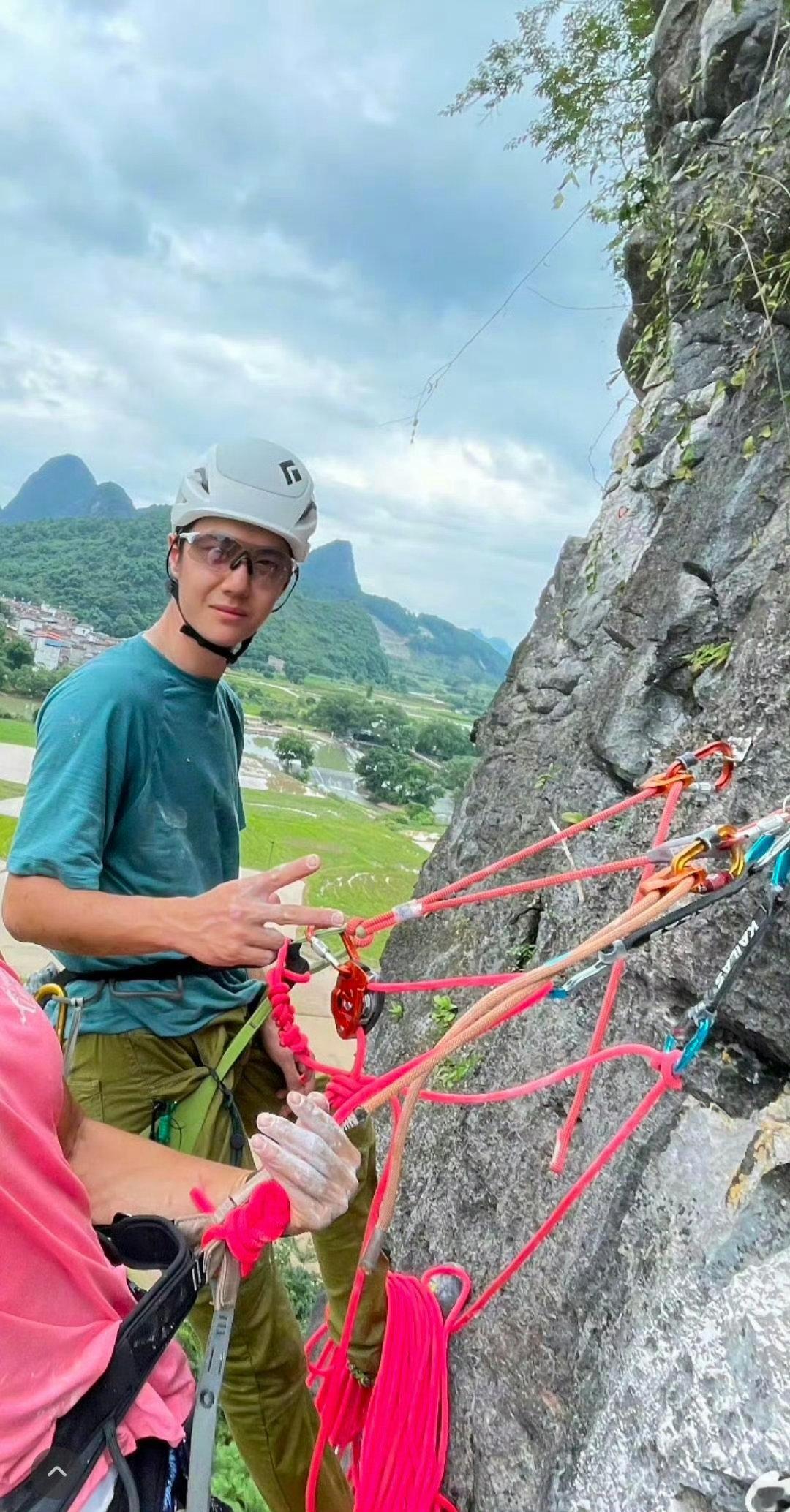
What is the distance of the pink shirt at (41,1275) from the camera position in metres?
0.93

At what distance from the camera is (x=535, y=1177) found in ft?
6.55

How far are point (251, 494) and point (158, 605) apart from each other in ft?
134

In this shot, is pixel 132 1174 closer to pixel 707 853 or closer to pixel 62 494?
pixel 707 853

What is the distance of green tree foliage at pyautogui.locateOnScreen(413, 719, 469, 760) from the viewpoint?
37.2m

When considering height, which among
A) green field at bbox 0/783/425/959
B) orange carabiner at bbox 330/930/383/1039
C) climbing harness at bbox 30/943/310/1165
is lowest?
green field at bbox 0/783/425/959

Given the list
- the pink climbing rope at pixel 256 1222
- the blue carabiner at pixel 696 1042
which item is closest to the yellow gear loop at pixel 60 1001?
the pink climbing rope at pixel 256 1222

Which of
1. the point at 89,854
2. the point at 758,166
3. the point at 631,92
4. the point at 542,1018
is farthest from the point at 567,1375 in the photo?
the point at 631,92

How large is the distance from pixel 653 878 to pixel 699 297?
108 inches

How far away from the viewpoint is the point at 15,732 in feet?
105

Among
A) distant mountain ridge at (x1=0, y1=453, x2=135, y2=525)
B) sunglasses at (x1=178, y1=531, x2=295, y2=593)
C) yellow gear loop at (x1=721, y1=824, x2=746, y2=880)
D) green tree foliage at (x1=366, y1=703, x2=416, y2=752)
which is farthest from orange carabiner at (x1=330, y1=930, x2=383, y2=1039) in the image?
distant mountain ridge at (x1=0, y1=453, x2=135, y2=525)

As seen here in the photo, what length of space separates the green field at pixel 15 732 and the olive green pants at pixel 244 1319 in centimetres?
3189

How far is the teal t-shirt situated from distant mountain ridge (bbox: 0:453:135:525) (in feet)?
364

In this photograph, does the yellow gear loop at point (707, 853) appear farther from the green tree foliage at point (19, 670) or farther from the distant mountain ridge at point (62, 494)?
the distant mountain ridge at point (62, 494)

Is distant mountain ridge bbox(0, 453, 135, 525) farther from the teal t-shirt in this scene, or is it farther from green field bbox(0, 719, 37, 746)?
the teal t-shirt
